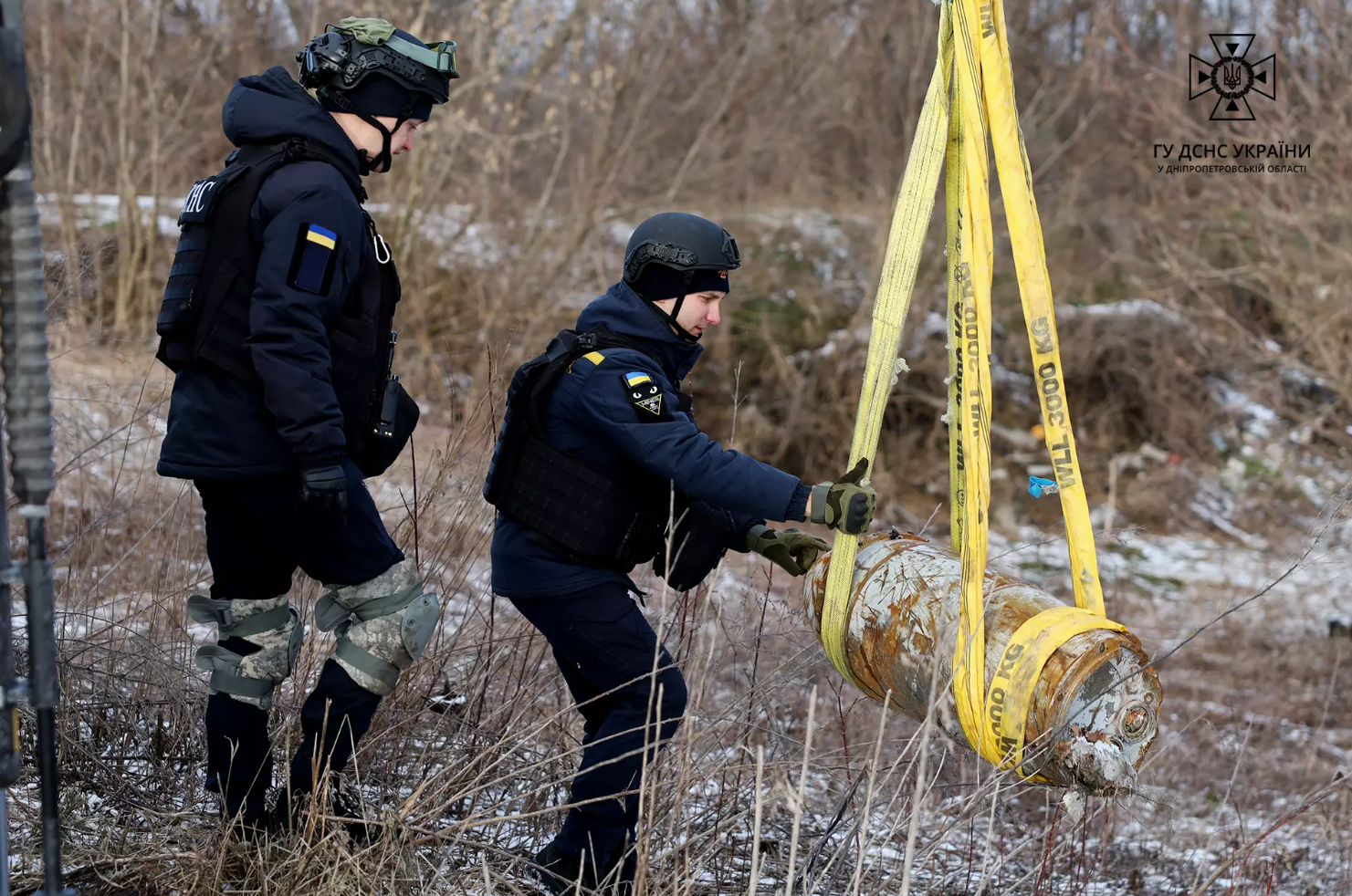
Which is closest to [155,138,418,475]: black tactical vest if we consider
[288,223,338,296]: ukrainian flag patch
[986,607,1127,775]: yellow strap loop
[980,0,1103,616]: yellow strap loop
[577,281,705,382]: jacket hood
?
[288,223,338,296]: ukrainian flag patch

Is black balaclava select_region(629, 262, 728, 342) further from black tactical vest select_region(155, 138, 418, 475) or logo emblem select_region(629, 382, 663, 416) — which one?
black tactical vest select_region(155, 138, 418, 475)

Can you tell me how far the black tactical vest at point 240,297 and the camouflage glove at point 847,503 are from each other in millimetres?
1041

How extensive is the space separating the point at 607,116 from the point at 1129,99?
259 inches

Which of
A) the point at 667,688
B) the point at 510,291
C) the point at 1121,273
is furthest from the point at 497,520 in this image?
the point at 1121,273

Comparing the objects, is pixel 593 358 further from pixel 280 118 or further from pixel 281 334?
pixel 280 118

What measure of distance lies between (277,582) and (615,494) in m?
0.84

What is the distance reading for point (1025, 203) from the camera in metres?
2.52

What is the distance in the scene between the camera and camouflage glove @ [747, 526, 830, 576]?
2.98 m

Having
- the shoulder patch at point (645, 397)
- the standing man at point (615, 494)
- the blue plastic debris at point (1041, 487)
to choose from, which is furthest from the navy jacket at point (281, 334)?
the blue plastic debris at point (1041, 487)

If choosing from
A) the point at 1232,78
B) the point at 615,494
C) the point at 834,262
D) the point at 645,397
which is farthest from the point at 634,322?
the point at 1232,78

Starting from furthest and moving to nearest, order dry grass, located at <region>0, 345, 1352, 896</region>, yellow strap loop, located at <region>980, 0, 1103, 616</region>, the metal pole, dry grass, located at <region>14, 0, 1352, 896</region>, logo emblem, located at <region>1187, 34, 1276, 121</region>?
logo emblem, located at <region>1187, 34, 1276, 121</region> → dry grass, located at <region>14, 0, 1352, 896</region> → dry grass, located at <region>0, 345, 1352, 896</region> → yellow strap loop, located at <region>980, 0, 1103, 616</region> → the metal pole

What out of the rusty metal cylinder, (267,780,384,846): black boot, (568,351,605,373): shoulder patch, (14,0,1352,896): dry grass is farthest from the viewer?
(14,0,1352,896): dry grass

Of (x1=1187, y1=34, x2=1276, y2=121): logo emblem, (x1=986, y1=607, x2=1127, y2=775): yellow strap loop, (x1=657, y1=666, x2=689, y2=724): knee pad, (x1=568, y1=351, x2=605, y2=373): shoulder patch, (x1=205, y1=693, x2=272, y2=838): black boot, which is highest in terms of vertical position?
(x1=1187, y1=34, x2=1276, y2=121): logo emblem

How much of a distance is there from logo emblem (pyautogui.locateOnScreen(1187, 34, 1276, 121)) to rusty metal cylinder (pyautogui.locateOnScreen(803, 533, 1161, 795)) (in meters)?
10.4
